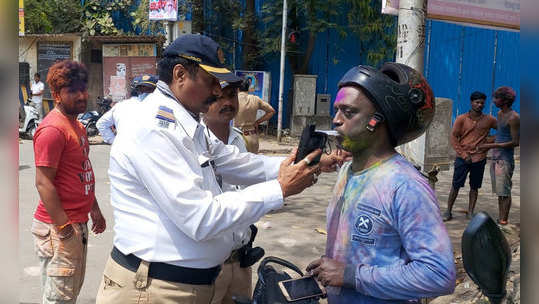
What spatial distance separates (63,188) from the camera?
3375 mm

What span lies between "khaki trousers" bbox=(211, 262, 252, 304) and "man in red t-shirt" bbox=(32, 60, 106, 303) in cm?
105

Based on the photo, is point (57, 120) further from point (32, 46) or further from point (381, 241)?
point (32, 46)

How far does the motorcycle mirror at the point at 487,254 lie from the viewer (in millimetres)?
1125

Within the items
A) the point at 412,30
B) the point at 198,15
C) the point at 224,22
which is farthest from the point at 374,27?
the point at 412,30

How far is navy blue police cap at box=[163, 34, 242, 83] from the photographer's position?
2.14m

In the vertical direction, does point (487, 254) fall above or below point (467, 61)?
below

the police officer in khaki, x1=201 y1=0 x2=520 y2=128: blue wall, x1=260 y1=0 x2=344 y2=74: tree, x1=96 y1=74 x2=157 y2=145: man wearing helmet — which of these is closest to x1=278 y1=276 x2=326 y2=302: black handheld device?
x1=96 y1=74 x2=157 y2=145: man wearing helmet

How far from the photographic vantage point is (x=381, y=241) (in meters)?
1.81

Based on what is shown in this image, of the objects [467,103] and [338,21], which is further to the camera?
[338,21]

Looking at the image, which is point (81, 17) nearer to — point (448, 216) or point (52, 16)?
point (52, 16)

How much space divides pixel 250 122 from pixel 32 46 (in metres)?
13.5

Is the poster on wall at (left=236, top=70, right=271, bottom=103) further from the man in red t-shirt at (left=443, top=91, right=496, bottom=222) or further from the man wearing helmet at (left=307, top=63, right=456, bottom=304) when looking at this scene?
the man wearing helmet at (left=307, top=63, right=456, bottom=304)

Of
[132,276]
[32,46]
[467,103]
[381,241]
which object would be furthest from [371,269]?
[32,46]

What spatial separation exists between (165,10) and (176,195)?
444 inches
